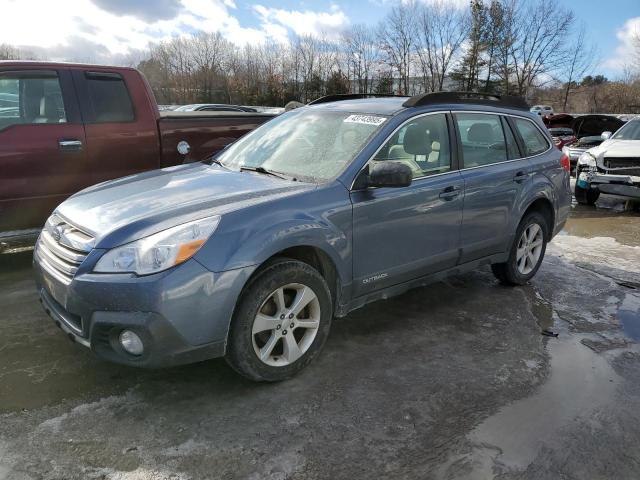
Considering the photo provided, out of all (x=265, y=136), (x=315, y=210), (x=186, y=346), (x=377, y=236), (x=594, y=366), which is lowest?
(x=594, y=366)

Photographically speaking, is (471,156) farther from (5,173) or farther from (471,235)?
(5,173)

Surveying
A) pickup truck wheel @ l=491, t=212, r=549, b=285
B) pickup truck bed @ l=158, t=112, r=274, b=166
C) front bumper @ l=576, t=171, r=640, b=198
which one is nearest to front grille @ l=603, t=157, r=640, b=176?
front bumper @ l=576, t=171, r=640, b=198

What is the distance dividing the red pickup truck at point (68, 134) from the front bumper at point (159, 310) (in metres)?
2.53

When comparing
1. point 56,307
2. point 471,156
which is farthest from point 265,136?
point 56,307

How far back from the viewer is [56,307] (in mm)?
3043

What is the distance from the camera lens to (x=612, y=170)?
929 cm

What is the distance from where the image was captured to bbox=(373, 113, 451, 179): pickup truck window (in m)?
3.73

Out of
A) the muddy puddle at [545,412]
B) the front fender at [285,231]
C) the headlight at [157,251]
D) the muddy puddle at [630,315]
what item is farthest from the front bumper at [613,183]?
the headlight at [157,251]

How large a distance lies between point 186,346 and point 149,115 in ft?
11.8

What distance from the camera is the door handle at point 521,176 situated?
15.2 ft

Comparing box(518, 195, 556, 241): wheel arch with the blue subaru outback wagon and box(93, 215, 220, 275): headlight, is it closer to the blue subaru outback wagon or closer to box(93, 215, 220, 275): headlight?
the blue subaru outback wagon

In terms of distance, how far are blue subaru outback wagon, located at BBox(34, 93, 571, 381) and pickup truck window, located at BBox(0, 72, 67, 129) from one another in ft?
5.71

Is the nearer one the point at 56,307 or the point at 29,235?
the point at 56,307

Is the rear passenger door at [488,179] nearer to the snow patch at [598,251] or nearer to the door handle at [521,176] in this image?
the door handle at [521,176]
